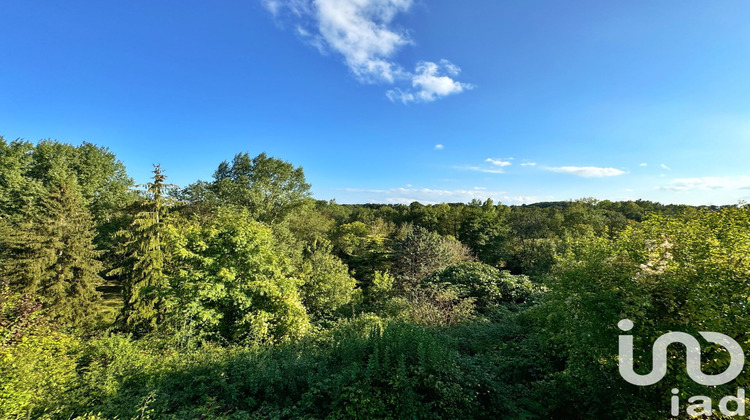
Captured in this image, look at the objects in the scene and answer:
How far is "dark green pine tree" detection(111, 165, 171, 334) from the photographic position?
12.6 metres

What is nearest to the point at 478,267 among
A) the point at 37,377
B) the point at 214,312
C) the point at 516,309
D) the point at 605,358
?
the point at 516,309

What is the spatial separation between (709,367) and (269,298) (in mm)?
11454

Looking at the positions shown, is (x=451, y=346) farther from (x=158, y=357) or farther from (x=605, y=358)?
(x=158, y=357)

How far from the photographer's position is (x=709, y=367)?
3.24 metres

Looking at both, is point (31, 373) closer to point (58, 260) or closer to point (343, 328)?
point (343, 328)

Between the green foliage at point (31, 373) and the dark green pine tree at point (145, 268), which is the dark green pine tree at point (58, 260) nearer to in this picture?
the dark green pine tree at point (145, 268)

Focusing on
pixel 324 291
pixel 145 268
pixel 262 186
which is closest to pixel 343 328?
pixel 324 291

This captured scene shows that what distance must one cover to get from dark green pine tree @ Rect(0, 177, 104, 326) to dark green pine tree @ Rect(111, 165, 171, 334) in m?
1.88

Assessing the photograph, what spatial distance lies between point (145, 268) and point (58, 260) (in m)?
4.06

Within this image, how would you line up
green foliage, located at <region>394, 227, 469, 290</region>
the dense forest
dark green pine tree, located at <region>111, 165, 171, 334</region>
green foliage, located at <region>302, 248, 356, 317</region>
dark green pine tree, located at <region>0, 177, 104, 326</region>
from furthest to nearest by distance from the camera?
green foliage, located at <region>394, 227, 469, 290</region> → green foliage, located at <region>302, 248, 356, 317</region> → dark green pine tree, located at <region>111, 165, 171, 334</region> → dark green pine tree, located at <region>0, 177, 104, 326</region> → the dense forest

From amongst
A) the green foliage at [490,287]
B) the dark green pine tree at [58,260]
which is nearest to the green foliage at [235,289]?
the dark green pine tree at [58,260]

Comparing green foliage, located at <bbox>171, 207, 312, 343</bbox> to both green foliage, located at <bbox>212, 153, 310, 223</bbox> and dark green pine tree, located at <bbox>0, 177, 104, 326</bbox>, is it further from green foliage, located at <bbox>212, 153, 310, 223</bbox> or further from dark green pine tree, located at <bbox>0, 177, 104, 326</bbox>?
green foliage, located at <bbox>212, 153, 310, 223</bbox>

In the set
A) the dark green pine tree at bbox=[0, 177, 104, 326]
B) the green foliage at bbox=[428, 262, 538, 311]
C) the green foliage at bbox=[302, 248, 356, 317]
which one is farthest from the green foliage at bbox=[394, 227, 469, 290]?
the dark green pine tree at bbox=[0, 177, 104, 326]

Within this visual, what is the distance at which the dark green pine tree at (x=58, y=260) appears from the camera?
1204cm
